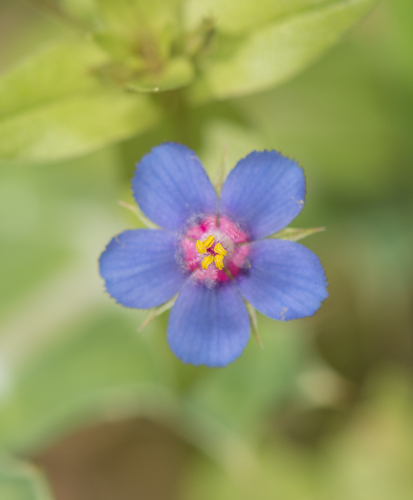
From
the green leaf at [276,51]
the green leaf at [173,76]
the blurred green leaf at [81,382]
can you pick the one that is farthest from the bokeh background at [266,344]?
the green leaf at [173,76]

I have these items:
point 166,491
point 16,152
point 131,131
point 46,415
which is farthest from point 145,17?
point 166,491

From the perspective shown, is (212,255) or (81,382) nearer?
(212,255)

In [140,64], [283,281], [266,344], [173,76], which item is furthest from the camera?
[266,344]

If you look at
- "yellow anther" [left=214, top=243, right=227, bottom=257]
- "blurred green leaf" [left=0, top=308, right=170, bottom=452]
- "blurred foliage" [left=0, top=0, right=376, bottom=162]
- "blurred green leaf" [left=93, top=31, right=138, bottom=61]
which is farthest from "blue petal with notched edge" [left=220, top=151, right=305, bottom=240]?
"blurred green leaf" [left=0, top=308, right=170, bottom=452]

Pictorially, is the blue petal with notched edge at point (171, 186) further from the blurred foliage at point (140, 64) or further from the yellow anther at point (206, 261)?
the blurred foliage at point (140, 64)

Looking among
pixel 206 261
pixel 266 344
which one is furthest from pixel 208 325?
pixel 266 344

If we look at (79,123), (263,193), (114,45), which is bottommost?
(263,193)

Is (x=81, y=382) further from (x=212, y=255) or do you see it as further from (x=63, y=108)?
(x=212, y=255)

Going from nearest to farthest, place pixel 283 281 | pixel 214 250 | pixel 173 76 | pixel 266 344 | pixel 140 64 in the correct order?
pixel 283 281, pixel 214 250, pixel 173 76, pixel 140 64, pixel 266 344

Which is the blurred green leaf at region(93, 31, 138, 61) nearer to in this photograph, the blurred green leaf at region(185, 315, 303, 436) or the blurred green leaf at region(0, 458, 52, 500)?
the blurred green leaf at region(185, 315, 303, 436)
